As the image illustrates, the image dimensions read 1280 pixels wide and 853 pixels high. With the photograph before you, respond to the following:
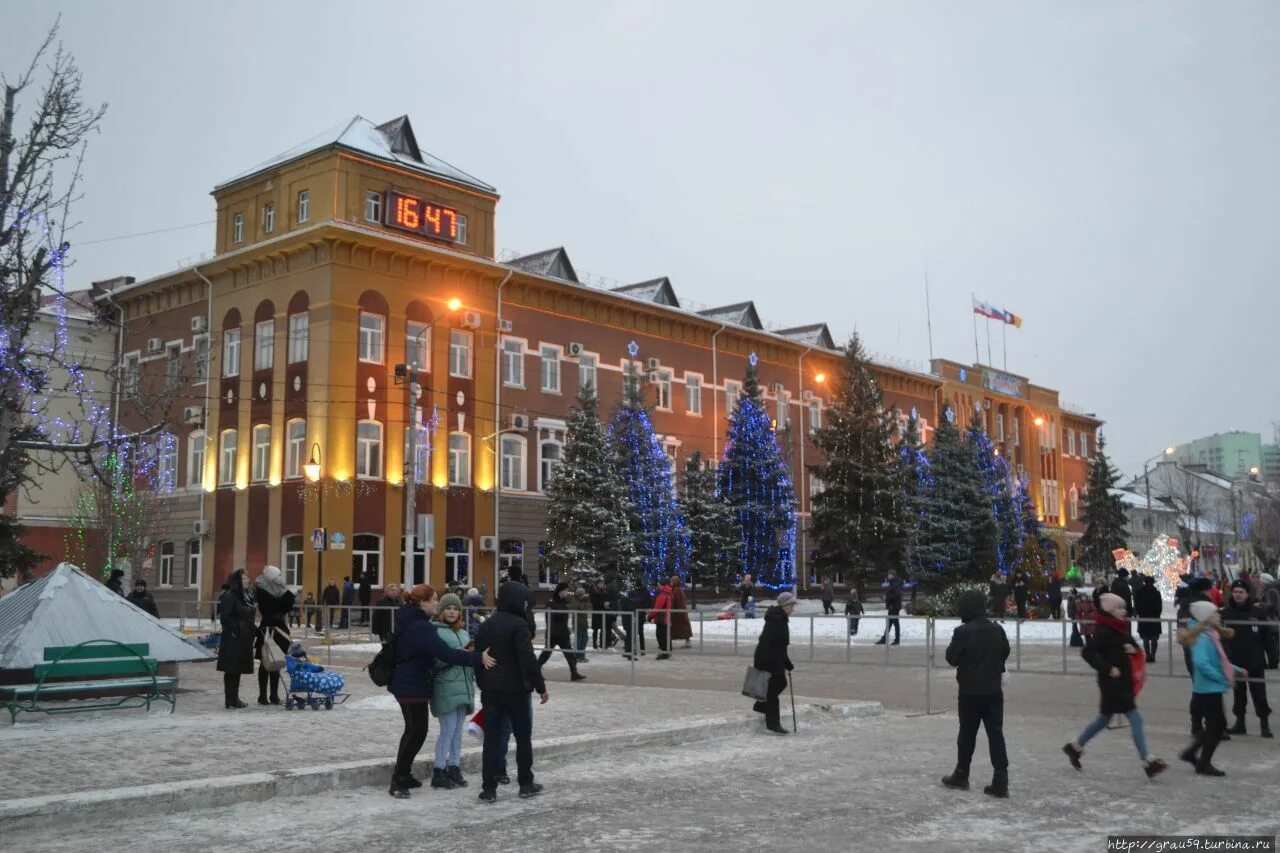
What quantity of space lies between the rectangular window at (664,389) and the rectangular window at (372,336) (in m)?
14.3

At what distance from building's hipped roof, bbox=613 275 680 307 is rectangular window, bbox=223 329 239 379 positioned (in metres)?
17.1

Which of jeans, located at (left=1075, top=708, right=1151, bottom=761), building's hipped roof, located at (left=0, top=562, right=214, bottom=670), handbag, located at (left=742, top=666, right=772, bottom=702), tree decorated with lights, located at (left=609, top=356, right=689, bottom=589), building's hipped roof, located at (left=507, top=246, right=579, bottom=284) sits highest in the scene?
building's hipped roof, located at (left=507, top=246, right=579, bottom=284)

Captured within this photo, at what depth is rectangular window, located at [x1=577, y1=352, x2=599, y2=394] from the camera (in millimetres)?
50406

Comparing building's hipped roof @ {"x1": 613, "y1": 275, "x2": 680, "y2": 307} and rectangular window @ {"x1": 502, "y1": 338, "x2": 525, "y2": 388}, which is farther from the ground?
building's hipped roof @ {"x1": 613, "y1": 275, "x2": 680, "y2": 307}

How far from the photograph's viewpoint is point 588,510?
42438mm

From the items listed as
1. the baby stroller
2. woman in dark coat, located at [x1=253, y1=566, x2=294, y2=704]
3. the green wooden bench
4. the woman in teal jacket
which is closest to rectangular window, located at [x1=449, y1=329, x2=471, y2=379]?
woman in dark coat, located at [x1=253, y1=566, x2=294, y2=704]

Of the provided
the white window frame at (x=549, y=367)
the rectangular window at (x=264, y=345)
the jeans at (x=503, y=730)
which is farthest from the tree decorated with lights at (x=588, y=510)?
the jeans at (x=503, y=730)

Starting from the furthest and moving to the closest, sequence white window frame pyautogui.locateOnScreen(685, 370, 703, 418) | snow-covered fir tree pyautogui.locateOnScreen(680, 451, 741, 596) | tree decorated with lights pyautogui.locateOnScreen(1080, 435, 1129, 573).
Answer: tree decorated with lights pyautogui.locateOnScreen(1080, 435, 1129, 573) < white window frame pyautogui.locateOnScreen(685, 370, 703, 418) < snow-covered fir tree pyautogui.locateOnScreen(680, 451, 741, 596)

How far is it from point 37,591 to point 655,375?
38.6 m

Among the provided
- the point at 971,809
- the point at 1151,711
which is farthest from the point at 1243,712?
the point at 971,809

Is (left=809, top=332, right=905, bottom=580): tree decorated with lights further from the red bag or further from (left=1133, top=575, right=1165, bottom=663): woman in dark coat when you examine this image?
the red bag

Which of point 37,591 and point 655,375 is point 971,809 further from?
point 655,375

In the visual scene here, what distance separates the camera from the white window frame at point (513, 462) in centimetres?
4716

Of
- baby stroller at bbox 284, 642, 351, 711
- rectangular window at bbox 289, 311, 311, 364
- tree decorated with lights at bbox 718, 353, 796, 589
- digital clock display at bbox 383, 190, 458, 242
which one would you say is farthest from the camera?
tree decorated with lights at bbox 718, 353, 796, 589
